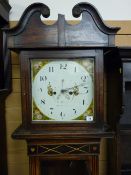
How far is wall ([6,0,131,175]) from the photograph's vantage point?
4.26ft

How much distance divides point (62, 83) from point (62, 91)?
4 cm

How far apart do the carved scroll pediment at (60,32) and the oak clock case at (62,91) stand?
0.20 feet

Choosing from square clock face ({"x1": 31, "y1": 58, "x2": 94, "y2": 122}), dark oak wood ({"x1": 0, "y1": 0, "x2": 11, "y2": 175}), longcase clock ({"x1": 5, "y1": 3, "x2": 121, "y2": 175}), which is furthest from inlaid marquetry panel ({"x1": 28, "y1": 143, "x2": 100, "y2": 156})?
dark oak wood ({"x1": 0, "y1": 0, "x2": 11, "y2": 175})

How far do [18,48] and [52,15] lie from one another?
40 cm

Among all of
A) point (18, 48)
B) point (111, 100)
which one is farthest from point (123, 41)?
point (18, 48)

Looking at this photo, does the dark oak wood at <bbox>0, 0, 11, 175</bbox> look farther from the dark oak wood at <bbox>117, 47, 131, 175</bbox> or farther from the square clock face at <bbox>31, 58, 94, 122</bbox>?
the dark oak wood at <bbox>117, 47, 131, 175</bbox>

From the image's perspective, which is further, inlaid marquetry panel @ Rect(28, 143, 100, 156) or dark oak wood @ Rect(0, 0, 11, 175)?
dark oak wood @ Rect(0, 0, 11, 175)

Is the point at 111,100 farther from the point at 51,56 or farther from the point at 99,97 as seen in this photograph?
the point at 51,56

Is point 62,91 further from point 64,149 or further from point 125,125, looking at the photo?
point 125,125

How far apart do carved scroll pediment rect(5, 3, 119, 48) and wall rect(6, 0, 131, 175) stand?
0.30m

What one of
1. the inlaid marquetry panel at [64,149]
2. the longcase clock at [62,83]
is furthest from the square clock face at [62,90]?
the inlaid marquetry panel at [64,149]

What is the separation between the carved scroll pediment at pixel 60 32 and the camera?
1003mm

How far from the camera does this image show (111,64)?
1.22 m

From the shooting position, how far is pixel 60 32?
1.02m
